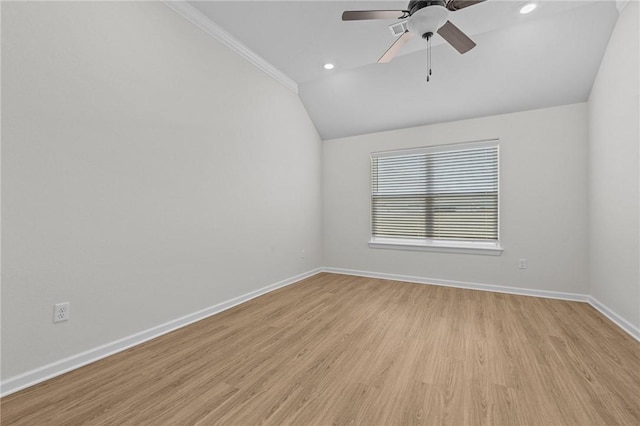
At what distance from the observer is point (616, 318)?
8.38 feet

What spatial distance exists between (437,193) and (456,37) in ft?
8.08

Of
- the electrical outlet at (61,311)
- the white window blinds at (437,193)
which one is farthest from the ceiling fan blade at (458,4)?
the electrical outlet at (61,311)

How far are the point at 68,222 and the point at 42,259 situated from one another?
0.27 metres

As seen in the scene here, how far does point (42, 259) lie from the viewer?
5.64 feet

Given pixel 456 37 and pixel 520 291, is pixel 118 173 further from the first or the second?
pixel 520 291

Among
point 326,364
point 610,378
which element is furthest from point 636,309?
point 326,364

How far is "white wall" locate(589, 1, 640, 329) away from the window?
38.5 inches

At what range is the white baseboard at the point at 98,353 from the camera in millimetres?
1612

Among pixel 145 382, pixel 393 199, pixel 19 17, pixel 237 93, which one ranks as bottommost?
pixel 145 382

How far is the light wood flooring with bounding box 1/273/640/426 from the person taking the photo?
1415 mm

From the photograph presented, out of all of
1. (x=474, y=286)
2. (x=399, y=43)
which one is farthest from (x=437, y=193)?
(x=399, y=43)

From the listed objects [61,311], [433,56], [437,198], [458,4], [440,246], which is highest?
[433,56]

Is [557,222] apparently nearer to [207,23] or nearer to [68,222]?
[207,23]

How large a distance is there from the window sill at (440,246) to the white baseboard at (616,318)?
1.02 meters
